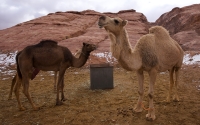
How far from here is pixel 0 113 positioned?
18.1 feet

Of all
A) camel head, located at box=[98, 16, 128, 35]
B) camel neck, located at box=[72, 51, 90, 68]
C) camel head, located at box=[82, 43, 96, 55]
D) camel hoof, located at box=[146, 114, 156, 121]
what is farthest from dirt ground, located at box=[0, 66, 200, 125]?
camel head, located at box=[98, 16, 128, 35]

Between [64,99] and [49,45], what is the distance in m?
1.92

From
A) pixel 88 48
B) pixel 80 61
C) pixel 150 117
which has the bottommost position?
pixel 150 117

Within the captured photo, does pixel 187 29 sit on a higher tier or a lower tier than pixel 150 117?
higher

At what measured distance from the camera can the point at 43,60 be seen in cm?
584

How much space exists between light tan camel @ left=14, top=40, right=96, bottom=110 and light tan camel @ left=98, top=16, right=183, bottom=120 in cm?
213

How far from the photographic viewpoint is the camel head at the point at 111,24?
394cm

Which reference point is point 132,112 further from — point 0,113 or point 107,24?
point 0,113

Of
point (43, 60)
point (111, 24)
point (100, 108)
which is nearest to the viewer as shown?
point (111, 24)

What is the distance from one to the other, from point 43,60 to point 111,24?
2.76 meters

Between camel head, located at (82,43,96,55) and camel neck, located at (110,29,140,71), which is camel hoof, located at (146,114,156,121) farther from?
camel head, located at (82,43,96,55)

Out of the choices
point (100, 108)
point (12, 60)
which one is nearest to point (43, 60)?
point (100, 108)

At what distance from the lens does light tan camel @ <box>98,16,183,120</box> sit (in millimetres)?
4174

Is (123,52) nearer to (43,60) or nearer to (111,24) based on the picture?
(111,24)
